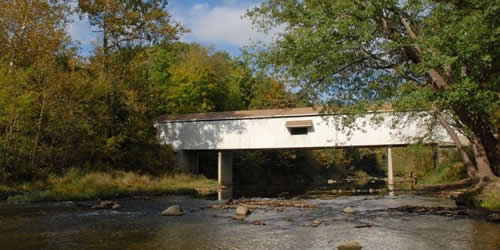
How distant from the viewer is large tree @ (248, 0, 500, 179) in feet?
25.7

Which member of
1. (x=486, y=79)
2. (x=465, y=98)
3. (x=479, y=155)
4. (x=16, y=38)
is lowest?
A: (x=479, y=155)

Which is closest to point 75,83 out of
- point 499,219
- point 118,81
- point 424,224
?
point 118,81

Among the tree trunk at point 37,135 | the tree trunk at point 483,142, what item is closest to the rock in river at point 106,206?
the tree trunk at point 37,135

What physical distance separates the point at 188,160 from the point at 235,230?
20850 millimetres

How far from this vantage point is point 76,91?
64.3 ft

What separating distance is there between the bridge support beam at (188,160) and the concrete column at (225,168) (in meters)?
2.10

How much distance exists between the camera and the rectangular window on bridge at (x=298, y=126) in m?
25.0

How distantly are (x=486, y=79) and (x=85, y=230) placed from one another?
8.81m

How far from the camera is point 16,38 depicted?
19797 mm

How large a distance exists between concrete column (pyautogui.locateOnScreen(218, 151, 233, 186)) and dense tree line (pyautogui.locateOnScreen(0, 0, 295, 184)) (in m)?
3.65

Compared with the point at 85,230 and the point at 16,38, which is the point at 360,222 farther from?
the point at 16,38

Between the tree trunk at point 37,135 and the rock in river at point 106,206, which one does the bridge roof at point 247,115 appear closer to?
the tree trunk at point 37,135

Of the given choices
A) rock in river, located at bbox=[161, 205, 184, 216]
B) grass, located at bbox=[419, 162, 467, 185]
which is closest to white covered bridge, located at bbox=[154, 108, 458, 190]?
grass, located at bbox=[419, 162, 467, 185]

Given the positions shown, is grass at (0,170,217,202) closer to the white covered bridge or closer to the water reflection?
the water reflection
